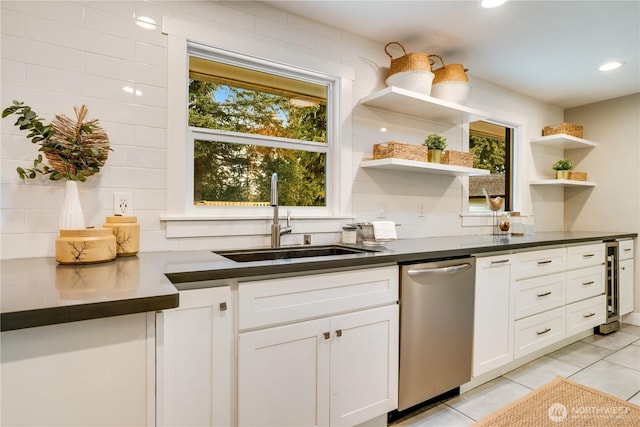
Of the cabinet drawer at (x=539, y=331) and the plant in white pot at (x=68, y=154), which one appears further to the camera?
the cabinet drawer at (x=539, y=331)

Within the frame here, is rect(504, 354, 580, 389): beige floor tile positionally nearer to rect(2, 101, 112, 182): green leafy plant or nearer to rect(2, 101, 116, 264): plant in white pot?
rect(2, 101, 116, 264): plant in white pot

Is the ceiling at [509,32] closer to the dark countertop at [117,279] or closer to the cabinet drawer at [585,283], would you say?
the dark countertop at [117,279]

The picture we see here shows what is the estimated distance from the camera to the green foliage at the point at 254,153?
80.5 inches

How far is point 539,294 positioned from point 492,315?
0.66 m

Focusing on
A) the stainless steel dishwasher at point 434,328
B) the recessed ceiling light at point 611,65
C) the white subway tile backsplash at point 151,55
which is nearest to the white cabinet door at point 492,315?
the stainless steel dishwasher at point 434,328

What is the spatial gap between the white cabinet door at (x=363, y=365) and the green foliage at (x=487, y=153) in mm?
2345

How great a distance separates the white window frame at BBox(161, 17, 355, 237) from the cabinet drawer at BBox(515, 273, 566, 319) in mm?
1404

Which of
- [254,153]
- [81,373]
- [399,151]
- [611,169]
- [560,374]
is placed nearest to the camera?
[81,373]

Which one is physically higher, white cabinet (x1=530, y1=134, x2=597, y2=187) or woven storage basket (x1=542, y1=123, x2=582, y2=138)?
woven storage basket (x1=542, y1=123, x2=582, y2=138)

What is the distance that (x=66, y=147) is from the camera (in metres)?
1.49

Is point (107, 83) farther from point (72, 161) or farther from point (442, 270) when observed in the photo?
point (442, 270)

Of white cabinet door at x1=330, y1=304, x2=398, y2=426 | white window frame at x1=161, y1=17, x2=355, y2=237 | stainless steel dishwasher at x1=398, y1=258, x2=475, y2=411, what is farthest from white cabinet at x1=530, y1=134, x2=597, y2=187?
white cabinet door at x1=330, y1=304, x2=398, y2=426

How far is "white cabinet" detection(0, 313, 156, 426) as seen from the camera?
759mm

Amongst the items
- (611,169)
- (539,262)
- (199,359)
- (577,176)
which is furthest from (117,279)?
(611,169)
